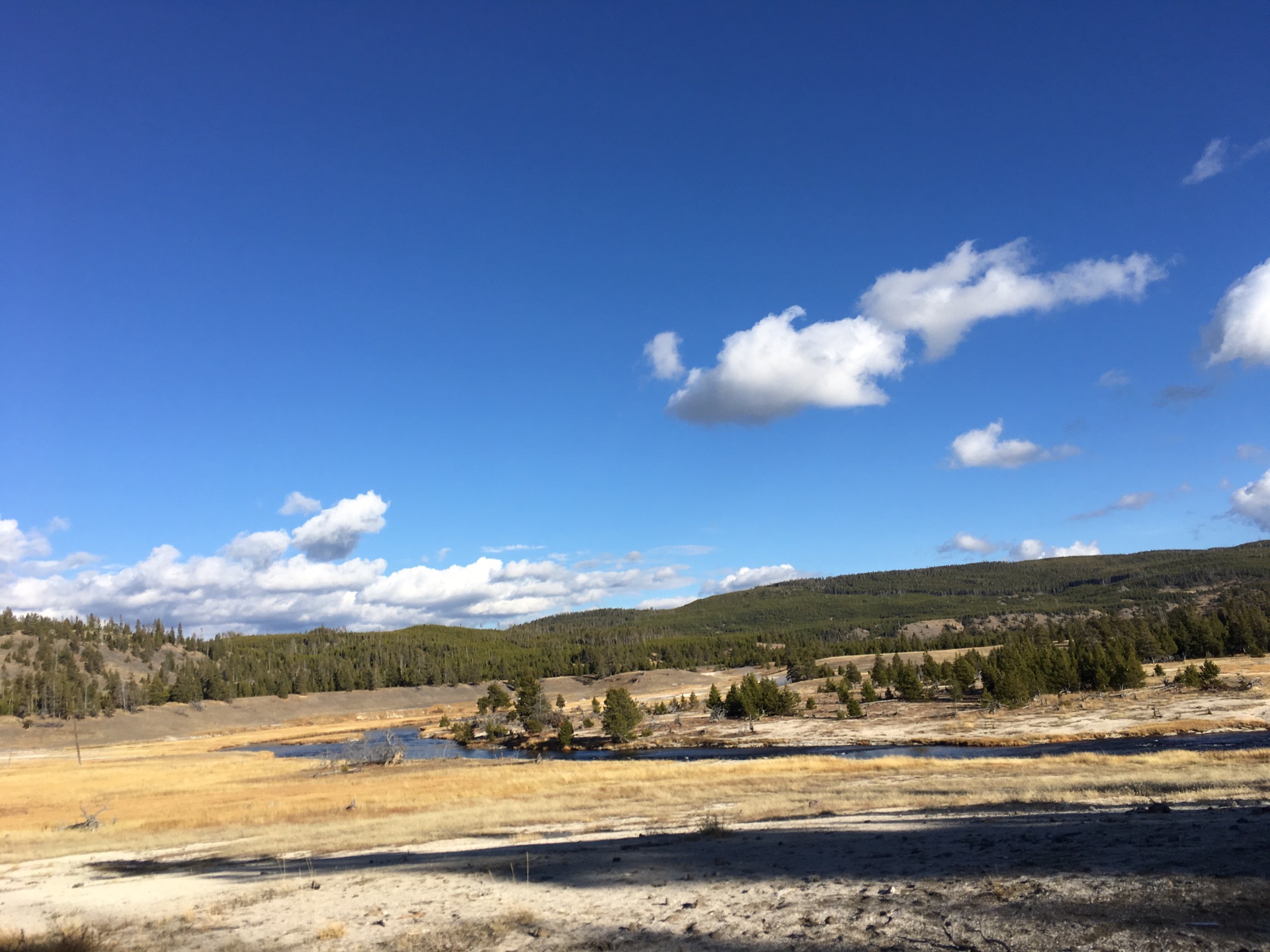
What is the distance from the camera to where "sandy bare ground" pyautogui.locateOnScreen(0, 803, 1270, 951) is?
8.66m

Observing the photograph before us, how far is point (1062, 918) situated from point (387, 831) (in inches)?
879

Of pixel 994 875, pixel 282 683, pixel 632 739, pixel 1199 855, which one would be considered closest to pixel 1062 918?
pixel 994 875

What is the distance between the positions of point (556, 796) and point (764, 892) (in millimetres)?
24336

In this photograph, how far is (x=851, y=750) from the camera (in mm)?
59188

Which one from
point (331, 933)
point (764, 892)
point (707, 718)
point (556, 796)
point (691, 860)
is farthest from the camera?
point (707, 718)

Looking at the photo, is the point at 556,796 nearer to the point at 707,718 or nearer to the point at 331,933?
the point at 331,933

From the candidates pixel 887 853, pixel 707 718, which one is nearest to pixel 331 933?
pixel 887 853

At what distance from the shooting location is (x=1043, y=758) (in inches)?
1449

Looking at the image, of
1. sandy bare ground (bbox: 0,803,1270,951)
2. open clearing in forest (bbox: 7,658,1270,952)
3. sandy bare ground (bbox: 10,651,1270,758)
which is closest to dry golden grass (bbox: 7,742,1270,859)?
open clearing in forest (bbox: 7,658,1270,952)

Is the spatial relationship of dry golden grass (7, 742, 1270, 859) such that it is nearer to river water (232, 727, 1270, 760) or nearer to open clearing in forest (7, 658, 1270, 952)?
open clearing in forest (7, 658, 1270, 952)

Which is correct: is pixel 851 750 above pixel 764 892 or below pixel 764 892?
below

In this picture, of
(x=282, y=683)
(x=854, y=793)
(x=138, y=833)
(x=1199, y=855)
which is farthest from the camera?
(x=282, y=683)

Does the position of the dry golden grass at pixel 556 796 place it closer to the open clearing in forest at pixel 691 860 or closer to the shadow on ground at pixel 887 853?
the open clearing in forest at pixel 691 860

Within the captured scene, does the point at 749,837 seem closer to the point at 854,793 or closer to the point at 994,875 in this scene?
the point at 994,875
